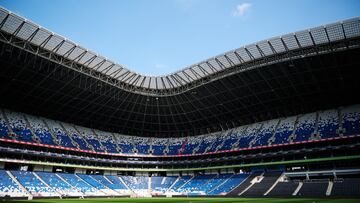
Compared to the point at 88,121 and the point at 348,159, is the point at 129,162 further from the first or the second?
the point at 348,159

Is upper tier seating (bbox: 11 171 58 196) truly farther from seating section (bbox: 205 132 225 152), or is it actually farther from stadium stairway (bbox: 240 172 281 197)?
seating section (bbox: 205 132 225 152)

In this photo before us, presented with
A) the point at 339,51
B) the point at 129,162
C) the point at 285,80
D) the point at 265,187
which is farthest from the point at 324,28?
the point at 129,162

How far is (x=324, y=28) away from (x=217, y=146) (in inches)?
1504

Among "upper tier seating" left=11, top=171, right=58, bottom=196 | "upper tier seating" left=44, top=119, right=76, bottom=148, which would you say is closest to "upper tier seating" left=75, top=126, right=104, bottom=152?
"upper tier seating" left=44, top=119, right=76, bottom=148

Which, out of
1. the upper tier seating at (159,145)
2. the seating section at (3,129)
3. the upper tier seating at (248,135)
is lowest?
the seating section at (3,129)

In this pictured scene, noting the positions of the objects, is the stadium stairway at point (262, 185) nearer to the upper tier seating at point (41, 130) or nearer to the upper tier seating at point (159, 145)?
the upper tier seating at point (159, 145)

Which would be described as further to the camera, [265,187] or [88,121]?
[88,121]

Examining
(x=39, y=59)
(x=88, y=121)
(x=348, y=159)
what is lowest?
(x=348, y=159)

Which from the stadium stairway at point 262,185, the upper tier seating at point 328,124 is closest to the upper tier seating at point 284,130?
the upper tier seating at point 328,124

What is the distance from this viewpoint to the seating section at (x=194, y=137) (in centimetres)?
5541

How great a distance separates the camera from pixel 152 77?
2354 inches

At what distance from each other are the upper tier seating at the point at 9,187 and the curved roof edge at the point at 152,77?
2211 centimetres

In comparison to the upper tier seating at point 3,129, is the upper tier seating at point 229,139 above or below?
above

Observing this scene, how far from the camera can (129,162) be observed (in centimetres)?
7256
